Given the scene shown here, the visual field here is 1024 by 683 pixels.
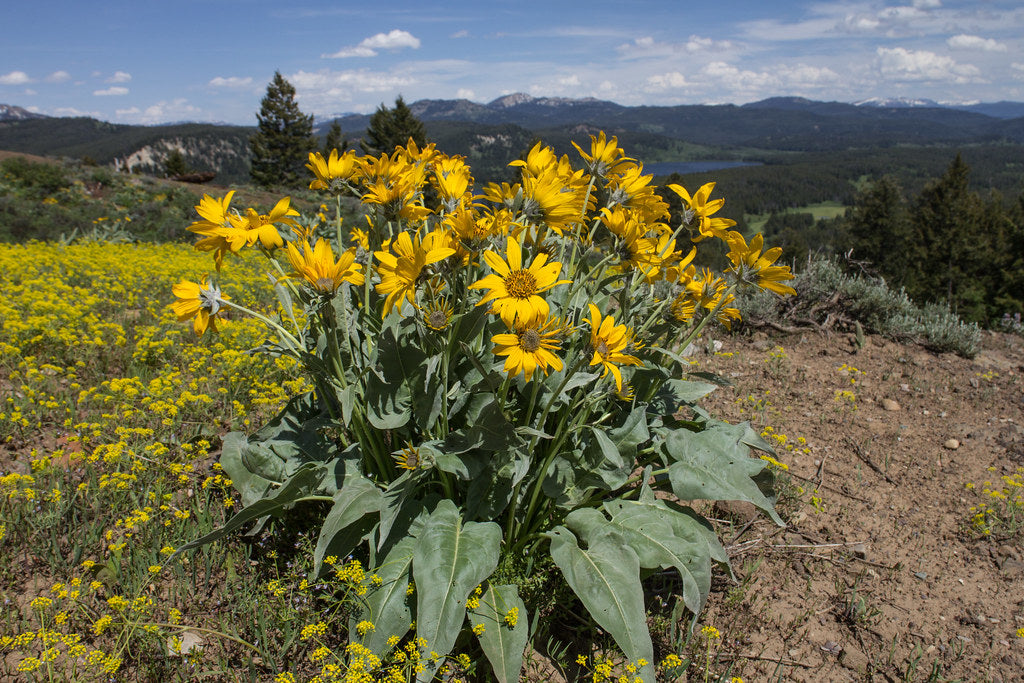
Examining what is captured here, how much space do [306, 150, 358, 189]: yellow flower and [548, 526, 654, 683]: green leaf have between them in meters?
1.60

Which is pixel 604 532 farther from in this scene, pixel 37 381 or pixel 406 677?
pixel 37 381

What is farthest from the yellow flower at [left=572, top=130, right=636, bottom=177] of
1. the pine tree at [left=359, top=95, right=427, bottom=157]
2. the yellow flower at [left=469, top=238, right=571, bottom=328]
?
Answer: the pine tree at [left=359, top=95, right=427, bottom=157]

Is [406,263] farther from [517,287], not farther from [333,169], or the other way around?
[333,169]

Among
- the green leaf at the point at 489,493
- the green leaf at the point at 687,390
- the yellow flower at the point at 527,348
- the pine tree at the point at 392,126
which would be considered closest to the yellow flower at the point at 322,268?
the yellow flower at the point at 527,348

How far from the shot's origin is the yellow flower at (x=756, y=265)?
2.08 meters

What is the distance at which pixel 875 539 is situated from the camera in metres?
2.98

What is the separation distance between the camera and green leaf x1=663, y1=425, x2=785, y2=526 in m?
2.06

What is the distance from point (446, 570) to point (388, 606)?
0.91 ft

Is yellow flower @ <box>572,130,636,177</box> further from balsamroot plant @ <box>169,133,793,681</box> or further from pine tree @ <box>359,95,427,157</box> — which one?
pine tree @ <box>359,95,427,157</box>

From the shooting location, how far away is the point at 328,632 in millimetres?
2084

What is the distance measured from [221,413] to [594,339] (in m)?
2.87

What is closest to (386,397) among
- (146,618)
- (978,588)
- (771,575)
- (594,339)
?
(594,339)

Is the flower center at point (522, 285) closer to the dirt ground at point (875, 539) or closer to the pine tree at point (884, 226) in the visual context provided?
the dirt ground at point (875, 539)

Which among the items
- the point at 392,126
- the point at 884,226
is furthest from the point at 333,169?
the point at 884,226
